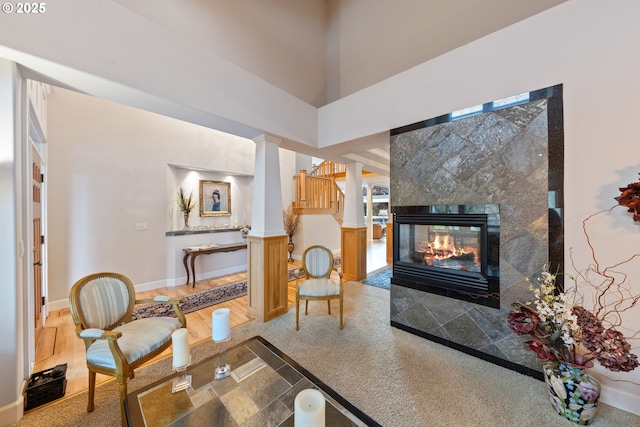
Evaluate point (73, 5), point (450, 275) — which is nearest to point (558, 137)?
point (450, 275)

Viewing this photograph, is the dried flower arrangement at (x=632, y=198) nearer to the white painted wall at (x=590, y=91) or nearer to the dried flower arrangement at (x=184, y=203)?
the white painted wall at (x=590, y=91)

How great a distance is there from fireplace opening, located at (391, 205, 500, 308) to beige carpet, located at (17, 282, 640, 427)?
2.01 feet

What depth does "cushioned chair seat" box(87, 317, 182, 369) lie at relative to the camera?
1.53 metres

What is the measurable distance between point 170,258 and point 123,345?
3069 millimetres

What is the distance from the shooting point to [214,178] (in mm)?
5137

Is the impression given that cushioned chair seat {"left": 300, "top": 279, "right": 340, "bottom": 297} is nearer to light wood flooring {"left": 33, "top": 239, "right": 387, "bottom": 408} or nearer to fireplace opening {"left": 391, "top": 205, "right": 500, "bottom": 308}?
fireplace opening {"left": 391, "top": 205, "right": 500, "bottom": 308}

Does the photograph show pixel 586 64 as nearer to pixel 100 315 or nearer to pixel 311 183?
pixel 100 315

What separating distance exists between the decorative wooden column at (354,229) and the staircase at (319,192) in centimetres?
202

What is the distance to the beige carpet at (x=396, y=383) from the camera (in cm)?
154

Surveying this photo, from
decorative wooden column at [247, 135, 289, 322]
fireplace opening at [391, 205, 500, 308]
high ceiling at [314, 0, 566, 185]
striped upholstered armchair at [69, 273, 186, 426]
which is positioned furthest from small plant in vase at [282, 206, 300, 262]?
striped upholstered armchair at [69, 273, 186, 426]

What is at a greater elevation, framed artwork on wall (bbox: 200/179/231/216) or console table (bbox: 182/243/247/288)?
framed artwork on wall (bbox: 200/179/231/216)

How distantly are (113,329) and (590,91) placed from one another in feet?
13.9

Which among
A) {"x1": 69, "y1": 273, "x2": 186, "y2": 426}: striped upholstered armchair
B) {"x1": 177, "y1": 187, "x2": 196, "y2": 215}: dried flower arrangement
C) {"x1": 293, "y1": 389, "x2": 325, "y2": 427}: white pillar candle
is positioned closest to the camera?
{"x1": 293, "y1": 389, "x2": 325, "y2": 427}: white pillar candle

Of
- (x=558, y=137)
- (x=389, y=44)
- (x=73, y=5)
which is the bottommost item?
(x=558, y=137)
